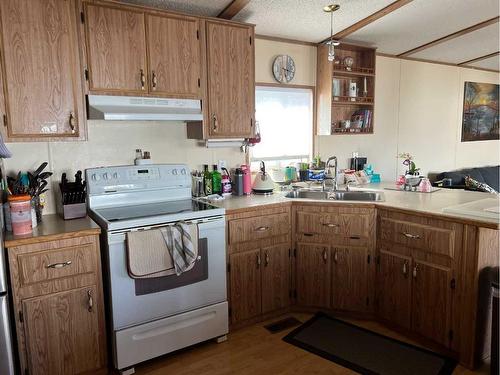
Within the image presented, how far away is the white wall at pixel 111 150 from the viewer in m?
2.44

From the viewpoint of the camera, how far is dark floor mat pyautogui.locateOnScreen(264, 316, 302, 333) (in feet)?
8.82

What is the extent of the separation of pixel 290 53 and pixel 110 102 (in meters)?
1.82

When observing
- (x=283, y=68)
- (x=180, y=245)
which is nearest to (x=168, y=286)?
(x=180, y=245)

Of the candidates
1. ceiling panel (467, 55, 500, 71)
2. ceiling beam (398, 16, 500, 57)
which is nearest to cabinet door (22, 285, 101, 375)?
ceiling beam (398, 16, 500, 57)

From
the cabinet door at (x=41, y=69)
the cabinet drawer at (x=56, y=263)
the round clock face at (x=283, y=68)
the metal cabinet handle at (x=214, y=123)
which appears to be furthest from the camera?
the round clock face at (x=283, y=68)

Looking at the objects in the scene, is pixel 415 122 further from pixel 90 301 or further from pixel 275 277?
pixel 90 301

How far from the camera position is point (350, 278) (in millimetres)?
2760

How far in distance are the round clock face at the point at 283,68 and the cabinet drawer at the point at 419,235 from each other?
159cm

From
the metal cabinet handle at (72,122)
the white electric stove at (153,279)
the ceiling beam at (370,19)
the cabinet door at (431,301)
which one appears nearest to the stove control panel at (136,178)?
the white electric stove at (153,279)

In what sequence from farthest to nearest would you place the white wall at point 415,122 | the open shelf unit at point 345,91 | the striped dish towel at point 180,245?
the white wall at point 415,122 < the open shelf unit at point 345,91 < the striped dish towel at point 180,245

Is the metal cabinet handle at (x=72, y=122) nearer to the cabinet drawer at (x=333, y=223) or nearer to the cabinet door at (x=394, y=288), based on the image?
the cabinet drawer at (x=333, y=223)

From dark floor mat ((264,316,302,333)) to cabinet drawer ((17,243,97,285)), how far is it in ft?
4.32

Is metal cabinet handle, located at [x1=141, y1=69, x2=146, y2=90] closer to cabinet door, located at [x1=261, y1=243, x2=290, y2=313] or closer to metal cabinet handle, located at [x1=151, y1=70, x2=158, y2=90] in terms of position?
metal cabinet handle, located at [x1=151, y1=70, x2=158, y2=90]

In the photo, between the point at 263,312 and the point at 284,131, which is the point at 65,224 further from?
the point at 284,131
